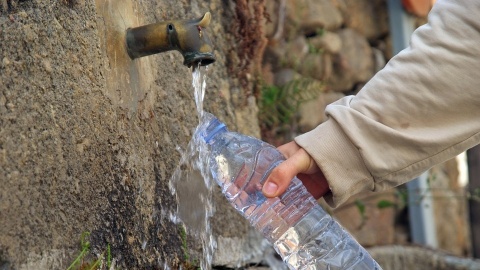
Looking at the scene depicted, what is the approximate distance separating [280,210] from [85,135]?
1.79ft

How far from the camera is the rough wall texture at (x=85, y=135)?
1.74 meters

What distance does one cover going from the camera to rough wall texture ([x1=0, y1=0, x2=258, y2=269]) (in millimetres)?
1741

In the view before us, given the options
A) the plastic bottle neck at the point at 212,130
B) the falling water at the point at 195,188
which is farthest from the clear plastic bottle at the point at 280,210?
the falling water at the point at 195,188

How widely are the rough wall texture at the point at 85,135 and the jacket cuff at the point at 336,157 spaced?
0.43 metres

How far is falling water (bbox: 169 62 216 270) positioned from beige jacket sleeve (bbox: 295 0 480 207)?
42 centimetres

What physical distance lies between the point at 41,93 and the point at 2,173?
216mm

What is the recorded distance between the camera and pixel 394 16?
4.50 m

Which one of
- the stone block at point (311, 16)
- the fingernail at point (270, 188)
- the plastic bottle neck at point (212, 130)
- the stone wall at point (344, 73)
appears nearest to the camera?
the fingernail at point (270, 188)

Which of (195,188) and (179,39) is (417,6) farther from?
(179,39)

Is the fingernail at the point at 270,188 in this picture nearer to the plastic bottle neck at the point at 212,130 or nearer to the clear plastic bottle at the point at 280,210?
the clear plastic bottle at the point at 280,210

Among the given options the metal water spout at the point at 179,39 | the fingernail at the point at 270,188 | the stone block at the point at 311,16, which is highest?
the metal water spout at the point at 179,39

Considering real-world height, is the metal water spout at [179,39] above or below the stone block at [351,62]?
above

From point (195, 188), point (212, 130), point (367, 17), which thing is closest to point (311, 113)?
point (367, 17)

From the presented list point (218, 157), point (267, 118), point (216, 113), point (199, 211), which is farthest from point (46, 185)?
point (267, 118)
